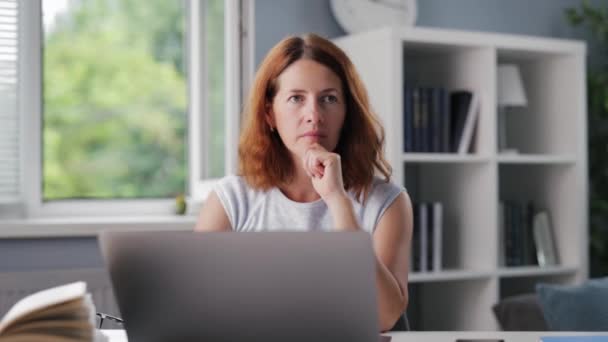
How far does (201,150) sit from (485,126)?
3.44 feet

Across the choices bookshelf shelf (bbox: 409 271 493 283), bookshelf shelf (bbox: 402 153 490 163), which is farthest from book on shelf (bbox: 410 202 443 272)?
bookshelf shelf (bbox: 402 153 490 163)

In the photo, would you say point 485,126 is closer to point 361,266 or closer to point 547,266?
point 547,266

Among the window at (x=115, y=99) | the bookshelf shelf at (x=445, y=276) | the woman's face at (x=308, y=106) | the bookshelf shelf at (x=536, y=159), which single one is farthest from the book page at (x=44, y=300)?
the window at (x=115, y=99)

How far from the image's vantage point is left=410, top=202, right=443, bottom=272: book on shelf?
285cm

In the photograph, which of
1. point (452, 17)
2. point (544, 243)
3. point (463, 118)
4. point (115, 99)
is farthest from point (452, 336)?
point (115, 99)

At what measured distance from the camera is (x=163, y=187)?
880cm

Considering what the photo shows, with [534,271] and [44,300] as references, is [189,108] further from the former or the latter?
[44,300]

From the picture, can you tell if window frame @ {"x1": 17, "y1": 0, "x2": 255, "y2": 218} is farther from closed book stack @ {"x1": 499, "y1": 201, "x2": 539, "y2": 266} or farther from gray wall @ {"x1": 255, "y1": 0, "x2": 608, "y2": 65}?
closed book stack @ {"x1": 499, "y1": 201, "x2": 539, "y2": 266}

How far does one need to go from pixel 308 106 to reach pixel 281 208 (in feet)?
0.86

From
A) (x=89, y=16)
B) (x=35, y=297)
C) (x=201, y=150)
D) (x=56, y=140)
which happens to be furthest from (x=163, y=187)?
(x=35, y=297)

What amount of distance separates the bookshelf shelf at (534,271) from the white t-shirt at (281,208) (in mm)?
1356

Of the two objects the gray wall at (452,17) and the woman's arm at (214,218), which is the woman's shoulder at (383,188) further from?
the gray wall at (452,17)

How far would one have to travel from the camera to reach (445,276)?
2.83 m

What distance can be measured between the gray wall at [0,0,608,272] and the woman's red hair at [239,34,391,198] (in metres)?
1.13
